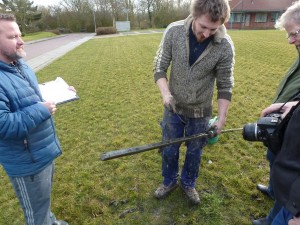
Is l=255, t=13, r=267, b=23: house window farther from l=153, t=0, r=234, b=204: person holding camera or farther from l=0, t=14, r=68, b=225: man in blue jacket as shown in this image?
l=0, t=14, r=68, b=225: man in blue jacket

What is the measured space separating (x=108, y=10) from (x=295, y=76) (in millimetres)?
50447

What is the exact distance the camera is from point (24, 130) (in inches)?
65.6

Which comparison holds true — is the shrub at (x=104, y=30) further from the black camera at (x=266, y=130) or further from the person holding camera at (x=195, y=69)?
the black camera at (x=266, y=130)

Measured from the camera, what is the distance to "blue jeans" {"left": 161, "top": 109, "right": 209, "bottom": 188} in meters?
2.51

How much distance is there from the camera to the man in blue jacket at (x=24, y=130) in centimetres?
164

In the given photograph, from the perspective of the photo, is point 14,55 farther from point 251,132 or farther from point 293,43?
point 293,43

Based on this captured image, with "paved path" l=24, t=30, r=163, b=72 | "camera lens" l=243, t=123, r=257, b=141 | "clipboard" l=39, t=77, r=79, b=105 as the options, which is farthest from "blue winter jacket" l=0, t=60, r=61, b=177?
"paved path" l=24, t=30, r=163, b=72

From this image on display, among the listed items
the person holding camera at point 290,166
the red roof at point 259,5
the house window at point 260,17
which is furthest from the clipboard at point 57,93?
the house window at point 260,17

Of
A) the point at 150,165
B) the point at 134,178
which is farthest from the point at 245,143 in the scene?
the point at 134,178

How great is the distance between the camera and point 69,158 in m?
3.85

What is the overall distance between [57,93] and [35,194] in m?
0.89

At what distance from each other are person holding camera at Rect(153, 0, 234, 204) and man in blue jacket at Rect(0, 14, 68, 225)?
1.07 meters

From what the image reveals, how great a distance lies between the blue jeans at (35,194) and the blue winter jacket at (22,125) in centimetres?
7

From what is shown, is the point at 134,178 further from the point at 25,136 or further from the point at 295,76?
the point at 295,76
